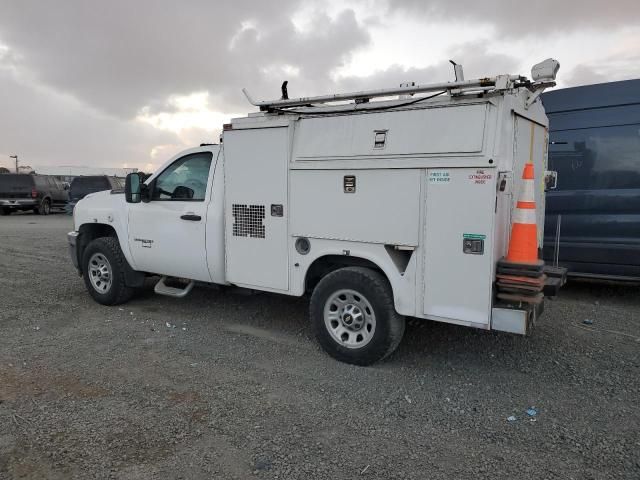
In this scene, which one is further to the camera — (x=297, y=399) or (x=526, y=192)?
(x=526, y=192)

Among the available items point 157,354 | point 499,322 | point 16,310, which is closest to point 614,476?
point 499,322

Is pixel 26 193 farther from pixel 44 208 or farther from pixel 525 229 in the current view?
pixel 525 229

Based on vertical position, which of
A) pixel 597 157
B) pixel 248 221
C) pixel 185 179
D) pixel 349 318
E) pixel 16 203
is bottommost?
pixel 349 318

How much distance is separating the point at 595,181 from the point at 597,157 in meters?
0.32

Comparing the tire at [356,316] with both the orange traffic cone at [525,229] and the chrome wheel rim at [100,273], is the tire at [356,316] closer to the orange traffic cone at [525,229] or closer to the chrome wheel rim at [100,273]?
the orange traffic cone at [525,229]

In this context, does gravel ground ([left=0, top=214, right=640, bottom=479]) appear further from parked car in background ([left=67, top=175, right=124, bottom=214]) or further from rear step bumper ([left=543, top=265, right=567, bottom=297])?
parked car in background ([left=67, top=175, right=124, bottom=214])

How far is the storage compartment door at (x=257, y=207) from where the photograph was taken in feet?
16.4

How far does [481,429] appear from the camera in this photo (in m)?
3.54

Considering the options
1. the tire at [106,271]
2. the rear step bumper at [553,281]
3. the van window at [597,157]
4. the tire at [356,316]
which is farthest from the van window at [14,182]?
the rear step bumper at [553,281]

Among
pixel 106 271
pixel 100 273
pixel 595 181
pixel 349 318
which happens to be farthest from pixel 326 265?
pixel 595 181

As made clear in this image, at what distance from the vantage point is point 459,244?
4.04 metres

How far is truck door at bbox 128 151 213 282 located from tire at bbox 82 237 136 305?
30 cm

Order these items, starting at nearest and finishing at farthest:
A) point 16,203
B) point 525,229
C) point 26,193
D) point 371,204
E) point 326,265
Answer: point 525,229
point 371,204
point 326,265
point 16,203
point 26,193

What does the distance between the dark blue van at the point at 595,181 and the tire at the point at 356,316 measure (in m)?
3.21
